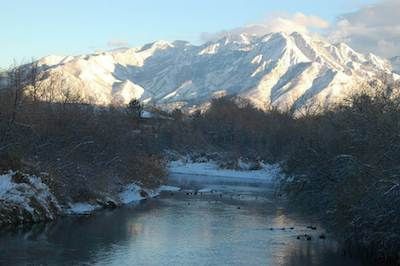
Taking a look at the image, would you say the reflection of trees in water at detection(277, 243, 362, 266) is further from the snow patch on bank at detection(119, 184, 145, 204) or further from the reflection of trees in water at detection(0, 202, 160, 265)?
the snow patch on bank at detection(119, 184, 145, 204)

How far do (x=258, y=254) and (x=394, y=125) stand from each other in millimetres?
9298

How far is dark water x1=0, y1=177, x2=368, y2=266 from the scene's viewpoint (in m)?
27.3

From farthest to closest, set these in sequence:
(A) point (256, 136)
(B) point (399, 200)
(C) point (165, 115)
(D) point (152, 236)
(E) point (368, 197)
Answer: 1. (C) point (165, 115)
2. (A) point (256, 136)
3. (D) point (152, 236)
4. (E) point (368, 197)
5. (B) point (399, 200)

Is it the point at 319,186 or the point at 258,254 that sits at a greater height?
the point at 319,186

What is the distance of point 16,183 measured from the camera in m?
37.2

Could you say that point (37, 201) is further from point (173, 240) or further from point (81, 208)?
point (173, 240)

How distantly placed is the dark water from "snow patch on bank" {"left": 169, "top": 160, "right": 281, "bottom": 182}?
51249 mm

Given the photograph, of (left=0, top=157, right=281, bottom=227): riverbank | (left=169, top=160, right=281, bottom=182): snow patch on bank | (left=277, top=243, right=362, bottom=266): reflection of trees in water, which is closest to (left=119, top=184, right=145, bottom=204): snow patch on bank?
(left=0, top=157, right=281, bottom=227): riverbank

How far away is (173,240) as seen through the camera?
32.8m

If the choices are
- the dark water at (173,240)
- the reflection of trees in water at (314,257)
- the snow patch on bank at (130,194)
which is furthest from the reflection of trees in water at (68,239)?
the snow patch on bank at (130,194)

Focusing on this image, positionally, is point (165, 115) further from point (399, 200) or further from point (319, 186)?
point (399, 200)

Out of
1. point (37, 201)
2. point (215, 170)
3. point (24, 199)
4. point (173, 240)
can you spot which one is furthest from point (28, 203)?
point (215, 170)

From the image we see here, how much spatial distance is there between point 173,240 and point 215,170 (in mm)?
73674

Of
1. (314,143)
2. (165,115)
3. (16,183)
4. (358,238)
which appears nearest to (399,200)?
(358,238)
